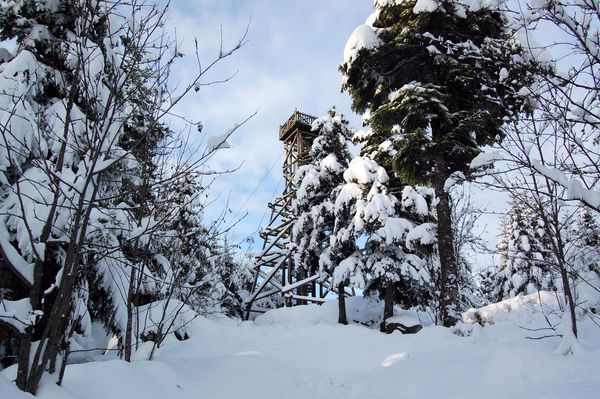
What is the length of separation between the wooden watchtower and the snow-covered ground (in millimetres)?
11021

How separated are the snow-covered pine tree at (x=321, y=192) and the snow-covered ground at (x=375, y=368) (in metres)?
6.24

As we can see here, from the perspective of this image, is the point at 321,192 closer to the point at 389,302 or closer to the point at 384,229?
the point at 384,229

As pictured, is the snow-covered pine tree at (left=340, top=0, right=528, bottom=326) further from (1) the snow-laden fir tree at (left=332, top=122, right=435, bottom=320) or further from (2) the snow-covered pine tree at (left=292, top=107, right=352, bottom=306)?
(2) the snow-covered pine tree at (left=292, top=107, right=352, bottom=306)

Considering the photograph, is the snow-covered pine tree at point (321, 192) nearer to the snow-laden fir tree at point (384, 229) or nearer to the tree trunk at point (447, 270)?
the snow-laden fir tree at point (384, 229)

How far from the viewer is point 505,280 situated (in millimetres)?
26438

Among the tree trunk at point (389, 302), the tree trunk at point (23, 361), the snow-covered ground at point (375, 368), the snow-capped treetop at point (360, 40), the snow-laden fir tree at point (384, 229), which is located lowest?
the snow-covered ground at point (375, 368)

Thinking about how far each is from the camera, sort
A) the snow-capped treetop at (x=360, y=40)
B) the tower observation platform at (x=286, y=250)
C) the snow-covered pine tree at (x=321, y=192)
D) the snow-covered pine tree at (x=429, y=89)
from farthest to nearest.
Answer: the tower observation platform at (x=286, y=250) < the snow-covered pine tree at (x=321, y=192) < the snow-capped treetop at (x=360, y=40) < the snow-covered pine tree at (x=429, y=89)

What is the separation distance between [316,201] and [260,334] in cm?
687

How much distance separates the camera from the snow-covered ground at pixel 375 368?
4152mm

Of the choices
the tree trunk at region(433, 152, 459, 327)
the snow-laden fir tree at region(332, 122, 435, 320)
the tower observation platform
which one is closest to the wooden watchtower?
the tower observation platform

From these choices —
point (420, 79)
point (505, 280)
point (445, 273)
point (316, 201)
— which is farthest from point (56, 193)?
point (505, 280)

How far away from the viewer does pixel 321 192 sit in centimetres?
1759

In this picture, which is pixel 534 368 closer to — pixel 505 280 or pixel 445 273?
pixel 445 273

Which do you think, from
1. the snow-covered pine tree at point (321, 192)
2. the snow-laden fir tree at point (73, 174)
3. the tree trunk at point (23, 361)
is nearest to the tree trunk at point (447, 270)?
the snow-laden fir tree at point (73, 174)
